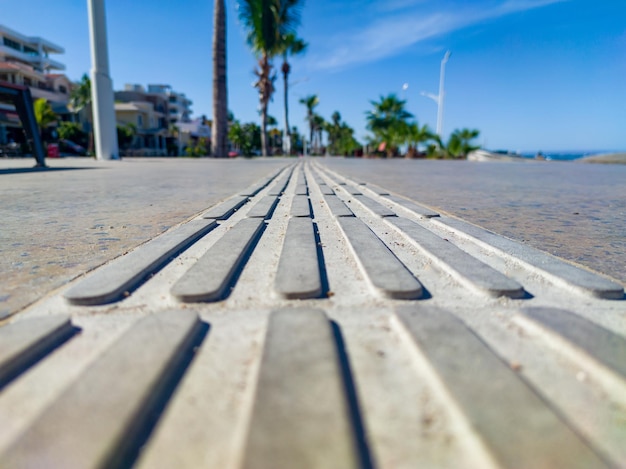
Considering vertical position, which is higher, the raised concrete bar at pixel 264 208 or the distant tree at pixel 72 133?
the distant tree at pixel 72 133

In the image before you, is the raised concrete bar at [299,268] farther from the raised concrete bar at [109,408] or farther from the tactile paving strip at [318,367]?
the raised concrete bar at [109,408]

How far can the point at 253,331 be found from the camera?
1230mm

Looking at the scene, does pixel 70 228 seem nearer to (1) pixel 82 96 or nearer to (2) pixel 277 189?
(2) pixel 277 189

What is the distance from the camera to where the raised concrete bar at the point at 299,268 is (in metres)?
1.48

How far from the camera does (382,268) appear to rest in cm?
174

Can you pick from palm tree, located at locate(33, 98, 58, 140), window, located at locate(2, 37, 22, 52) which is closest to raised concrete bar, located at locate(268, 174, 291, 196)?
palm tree, located at locate(33, 98, 58, 140)

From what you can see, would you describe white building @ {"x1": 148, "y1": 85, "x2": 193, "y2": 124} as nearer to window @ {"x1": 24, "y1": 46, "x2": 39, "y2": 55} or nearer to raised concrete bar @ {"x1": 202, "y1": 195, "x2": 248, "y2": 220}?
window @ {"x1": 24, "y1": 46, "x2": 39, "y2": 55}

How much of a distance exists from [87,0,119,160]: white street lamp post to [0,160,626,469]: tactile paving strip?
728 inches

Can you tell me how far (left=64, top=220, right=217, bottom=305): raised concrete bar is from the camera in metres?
1.45

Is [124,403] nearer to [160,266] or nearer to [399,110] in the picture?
[160,266]

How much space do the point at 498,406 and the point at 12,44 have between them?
2370 inches

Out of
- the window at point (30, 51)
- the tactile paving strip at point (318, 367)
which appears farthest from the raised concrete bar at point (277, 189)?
the window at point (30, 51)

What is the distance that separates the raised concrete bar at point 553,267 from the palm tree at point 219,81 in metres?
19.1

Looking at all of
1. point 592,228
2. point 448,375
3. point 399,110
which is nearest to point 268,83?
point 399,110
